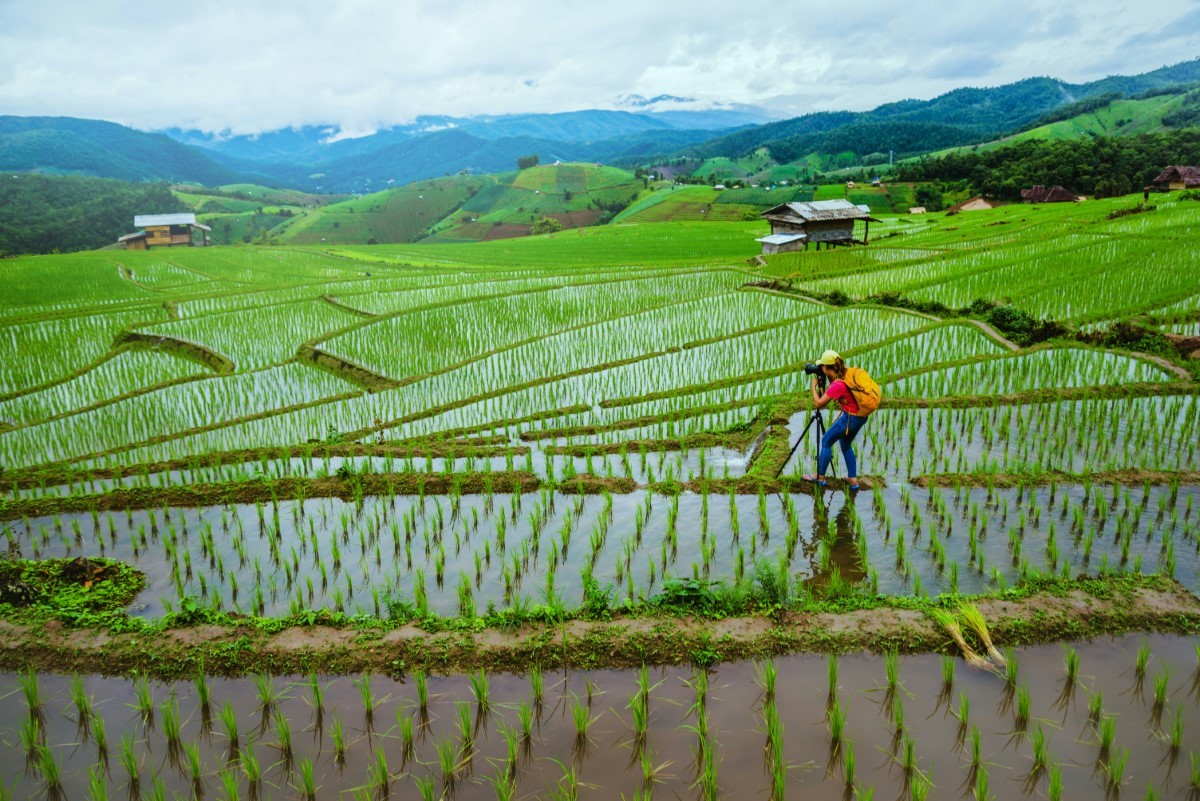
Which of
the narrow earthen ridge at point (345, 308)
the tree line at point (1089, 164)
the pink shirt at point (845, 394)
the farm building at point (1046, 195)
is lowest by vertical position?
the narrow earthen ridge at point (345, 308)

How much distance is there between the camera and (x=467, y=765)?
3.50 m

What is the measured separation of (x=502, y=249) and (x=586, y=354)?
27.9 metres

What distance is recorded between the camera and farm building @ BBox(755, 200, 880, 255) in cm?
2503

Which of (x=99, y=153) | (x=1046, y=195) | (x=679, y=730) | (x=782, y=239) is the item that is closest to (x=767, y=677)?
(x=679, y=730)

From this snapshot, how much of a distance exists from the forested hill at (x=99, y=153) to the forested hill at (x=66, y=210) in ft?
226

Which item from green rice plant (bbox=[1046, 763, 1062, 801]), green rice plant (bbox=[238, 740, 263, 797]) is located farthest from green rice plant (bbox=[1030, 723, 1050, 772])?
green rice plant (bbox=[238, 740, 263, 797])

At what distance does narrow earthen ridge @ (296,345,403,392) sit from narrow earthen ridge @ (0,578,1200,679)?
6.50 meters

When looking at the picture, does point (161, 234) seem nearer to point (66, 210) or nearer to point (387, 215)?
point (66, 210)

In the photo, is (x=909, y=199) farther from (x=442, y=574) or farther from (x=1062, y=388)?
(x=442, y=574)

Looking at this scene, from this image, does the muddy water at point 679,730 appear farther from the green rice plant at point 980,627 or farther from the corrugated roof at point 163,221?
the corrugated roof at point 163,221

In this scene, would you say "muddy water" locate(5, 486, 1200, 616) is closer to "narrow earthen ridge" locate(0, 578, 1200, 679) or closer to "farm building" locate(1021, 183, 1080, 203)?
"narrow earthen ridge" locate(0, 578, 1200, 679)

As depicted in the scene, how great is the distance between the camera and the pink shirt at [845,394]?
612cm

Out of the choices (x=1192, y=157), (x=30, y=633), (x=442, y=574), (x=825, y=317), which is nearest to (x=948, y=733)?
(x=442, y=574)

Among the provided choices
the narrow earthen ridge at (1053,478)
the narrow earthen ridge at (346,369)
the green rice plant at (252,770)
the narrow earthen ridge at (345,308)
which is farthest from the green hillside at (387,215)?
the green rice plant at (252,770)
